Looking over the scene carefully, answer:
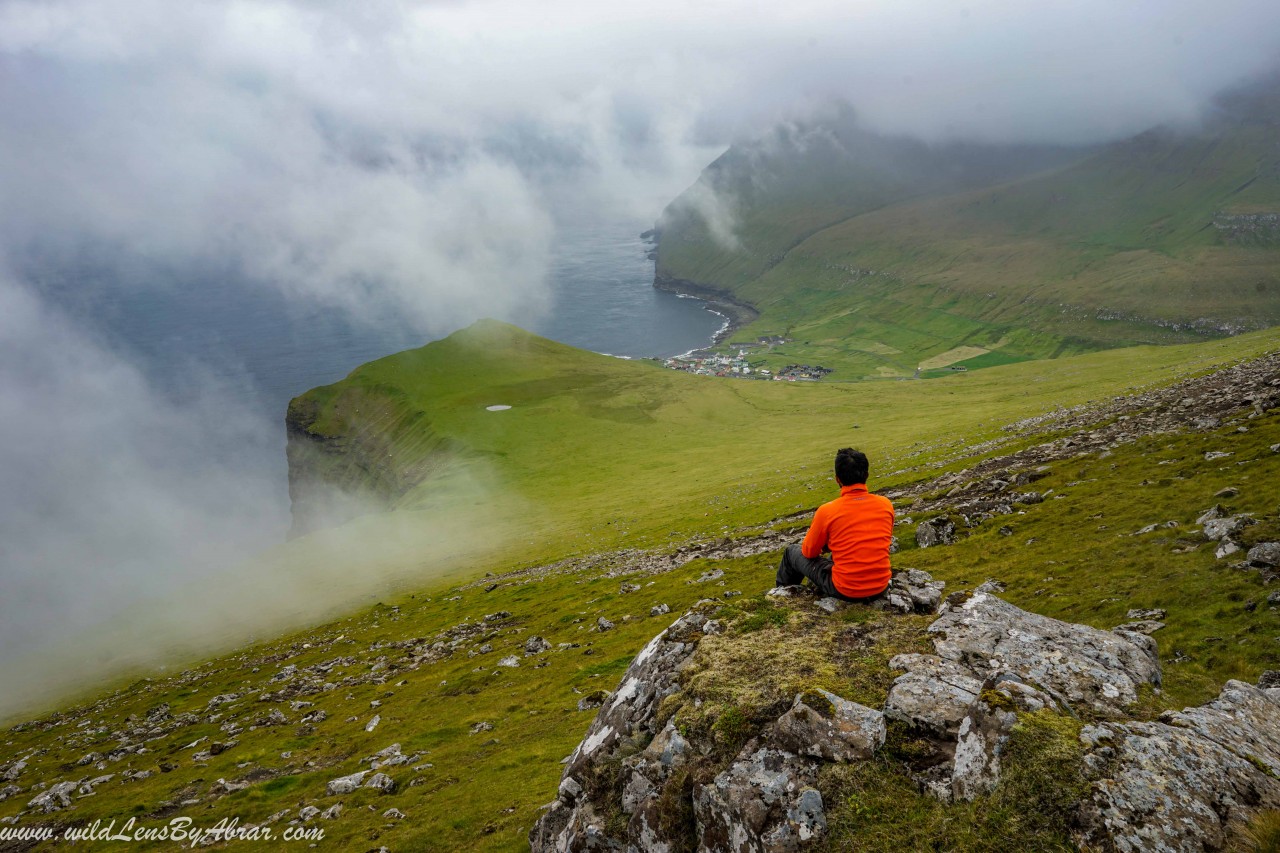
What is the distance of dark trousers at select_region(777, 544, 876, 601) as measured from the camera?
599 inches

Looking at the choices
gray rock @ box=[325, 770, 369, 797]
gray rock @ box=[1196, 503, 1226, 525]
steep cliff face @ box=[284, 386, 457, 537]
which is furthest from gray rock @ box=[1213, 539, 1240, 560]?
steep cliff face @ box=[284, 386, 457, 537]

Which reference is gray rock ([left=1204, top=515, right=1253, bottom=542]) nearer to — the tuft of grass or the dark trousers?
the dark trousers

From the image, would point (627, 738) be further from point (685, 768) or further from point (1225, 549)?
point (1225, 549)

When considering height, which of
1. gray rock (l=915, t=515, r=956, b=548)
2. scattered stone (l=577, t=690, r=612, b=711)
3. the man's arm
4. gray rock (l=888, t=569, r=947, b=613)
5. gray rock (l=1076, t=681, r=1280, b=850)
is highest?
the man's arm

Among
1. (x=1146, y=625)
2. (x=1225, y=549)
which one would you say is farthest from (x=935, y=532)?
(x=1146, y=625)

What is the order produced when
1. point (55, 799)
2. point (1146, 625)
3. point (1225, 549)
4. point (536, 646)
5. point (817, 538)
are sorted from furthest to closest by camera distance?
1. point (536, 646)
2. point (55, 799)
3. point (1225, 549)
4. point (1146, 625)
5. point (817, 538)

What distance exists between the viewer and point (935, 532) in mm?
33625

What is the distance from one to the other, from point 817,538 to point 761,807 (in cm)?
665

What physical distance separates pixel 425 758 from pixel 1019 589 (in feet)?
82.1

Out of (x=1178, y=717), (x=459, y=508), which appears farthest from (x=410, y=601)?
(x=1178, y=717)

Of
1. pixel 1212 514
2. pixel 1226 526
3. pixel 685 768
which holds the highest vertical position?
pixel 685 768

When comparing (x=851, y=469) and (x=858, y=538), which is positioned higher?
(x=851, y=469)

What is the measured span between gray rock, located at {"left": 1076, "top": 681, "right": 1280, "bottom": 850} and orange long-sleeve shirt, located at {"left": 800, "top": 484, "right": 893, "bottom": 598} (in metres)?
5.85

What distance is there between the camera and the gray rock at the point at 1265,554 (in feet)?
60.1
